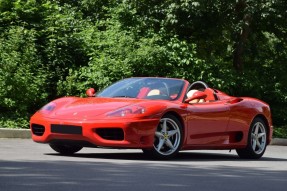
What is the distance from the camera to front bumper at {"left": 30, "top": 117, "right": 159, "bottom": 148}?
1217 centimetres

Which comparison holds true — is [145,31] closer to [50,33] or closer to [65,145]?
[50,33]

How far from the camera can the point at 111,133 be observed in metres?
12.3

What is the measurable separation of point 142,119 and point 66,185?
404cm

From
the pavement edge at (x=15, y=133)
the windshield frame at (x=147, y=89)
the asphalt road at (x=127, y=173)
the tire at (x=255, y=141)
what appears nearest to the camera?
the asphalt road at (x=127, y=173)

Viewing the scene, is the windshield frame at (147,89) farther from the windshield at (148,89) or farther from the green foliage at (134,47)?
the green foliage at (134,47)

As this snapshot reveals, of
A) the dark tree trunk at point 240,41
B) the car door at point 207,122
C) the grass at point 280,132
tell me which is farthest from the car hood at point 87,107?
the dark tree trunk at point 240,41

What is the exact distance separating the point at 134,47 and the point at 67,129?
12.0m

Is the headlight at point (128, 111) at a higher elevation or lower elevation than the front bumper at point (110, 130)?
higher

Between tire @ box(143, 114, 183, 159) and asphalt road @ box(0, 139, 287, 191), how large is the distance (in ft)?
0.62

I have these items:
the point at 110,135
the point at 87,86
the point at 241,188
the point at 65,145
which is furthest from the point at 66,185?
the point at 87,86

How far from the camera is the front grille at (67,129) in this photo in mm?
12227

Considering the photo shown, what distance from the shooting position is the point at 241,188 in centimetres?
887

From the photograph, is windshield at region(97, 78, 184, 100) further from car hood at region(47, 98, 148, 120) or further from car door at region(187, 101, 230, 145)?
car hood at region(47, 98, 148, 120)

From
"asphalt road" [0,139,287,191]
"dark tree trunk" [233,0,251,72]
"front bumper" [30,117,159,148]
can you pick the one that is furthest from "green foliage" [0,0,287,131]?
"asphalt road" [0,139,287,191]
